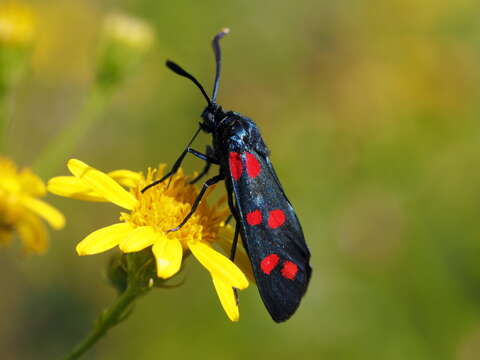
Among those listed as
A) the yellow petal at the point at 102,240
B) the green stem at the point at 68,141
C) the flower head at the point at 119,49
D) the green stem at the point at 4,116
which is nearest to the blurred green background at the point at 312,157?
the flower head at the point at 119,49

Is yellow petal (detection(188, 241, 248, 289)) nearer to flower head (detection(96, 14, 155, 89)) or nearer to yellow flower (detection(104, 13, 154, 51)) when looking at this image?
flower head (detection(96, 14, 155, 89))

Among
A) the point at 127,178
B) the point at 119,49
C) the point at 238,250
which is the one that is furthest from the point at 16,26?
the point at 238,250

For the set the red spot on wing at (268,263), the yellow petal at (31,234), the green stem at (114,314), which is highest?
the yellow petal at (31,234)

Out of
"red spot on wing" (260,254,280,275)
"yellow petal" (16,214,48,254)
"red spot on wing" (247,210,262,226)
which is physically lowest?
"red spot on wing" (260,254,280,275)

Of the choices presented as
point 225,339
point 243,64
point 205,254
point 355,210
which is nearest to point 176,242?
point 205,254

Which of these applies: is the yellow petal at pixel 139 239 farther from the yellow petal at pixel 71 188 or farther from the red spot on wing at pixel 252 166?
the red spot on wing at pixel 252 166

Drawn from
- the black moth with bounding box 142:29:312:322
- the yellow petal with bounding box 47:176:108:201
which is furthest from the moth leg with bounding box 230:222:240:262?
the yellow petal with bounding box 47:176:108:201
